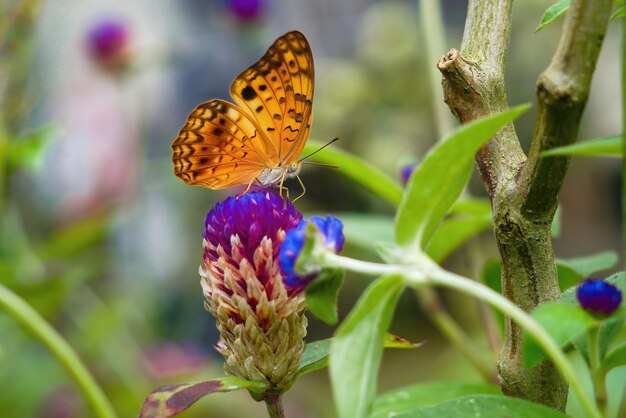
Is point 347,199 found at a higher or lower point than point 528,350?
lower

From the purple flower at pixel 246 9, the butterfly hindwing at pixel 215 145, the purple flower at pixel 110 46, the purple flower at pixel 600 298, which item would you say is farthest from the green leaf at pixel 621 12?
the purple flower at pixel 110 46

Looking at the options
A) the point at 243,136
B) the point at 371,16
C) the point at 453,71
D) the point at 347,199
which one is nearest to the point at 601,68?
the point at 371,16

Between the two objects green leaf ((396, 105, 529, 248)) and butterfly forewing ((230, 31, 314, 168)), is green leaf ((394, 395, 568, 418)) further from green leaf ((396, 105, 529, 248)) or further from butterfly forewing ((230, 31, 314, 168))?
butterfly forewing ((230, 31, 314, 168))

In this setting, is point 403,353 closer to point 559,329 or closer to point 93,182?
point 93,182

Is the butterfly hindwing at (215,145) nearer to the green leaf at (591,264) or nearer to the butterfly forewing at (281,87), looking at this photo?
the butterfly forewing at (281,87)

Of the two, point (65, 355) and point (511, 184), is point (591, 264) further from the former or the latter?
point (65, 355)

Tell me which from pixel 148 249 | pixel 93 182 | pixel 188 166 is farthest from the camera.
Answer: pixel 148 249
